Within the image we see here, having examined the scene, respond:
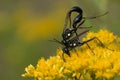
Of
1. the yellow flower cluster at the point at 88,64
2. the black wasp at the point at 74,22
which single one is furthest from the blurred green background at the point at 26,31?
the yellow flower cluster at the point at 88,64

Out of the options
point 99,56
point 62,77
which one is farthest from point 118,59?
point 62,77

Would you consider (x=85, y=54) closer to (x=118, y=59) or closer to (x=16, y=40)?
(x=118, y=59)

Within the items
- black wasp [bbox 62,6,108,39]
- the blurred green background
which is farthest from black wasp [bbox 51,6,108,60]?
the blurred green background

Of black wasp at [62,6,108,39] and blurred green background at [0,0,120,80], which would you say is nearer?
black wasp at [62,6,108,39]

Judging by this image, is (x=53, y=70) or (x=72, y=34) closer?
(x=53, y=70)

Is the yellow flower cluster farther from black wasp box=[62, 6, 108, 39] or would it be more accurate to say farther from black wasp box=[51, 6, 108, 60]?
black wasp box=[62, 6, 108, 39]

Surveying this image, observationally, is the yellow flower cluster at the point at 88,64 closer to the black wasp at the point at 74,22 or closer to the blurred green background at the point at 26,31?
the black wasp at the point at 74,22
